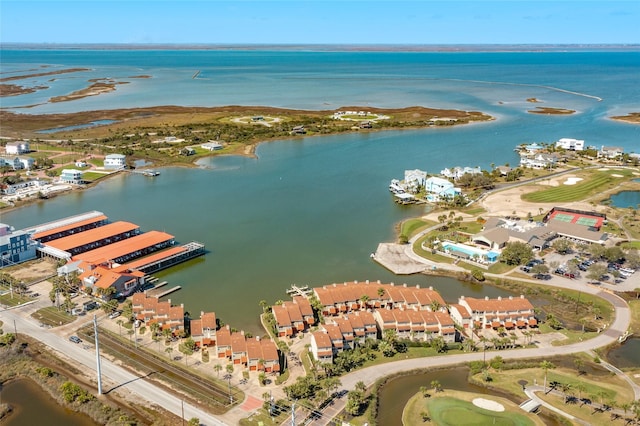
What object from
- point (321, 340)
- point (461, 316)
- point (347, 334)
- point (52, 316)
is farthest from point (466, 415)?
point (52, 316)

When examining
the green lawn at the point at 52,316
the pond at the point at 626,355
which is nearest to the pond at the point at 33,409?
the green lawn at the point at 52,316

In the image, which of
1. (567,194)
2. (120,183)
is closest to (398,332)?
(567,194)

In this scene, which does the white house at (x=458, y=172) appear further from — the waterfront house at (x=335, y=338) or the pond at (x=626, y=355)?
the waterfront house at (x=335, y=338)

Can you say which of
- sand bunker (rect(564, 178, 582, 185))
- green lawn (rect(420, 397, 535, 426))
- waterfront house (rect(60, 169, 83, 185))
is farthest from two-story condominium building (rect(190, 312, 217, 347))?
sand bunker (rect(564, 178, 582, 185))

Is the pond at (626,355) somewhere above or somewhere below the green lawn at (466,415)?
above

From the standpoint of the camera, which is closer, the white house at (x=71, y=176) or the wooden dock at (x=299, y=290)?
the wooden dock at (x=299, y=290)

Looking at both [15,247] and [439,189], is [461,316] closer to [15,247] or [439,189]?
[439,189]
